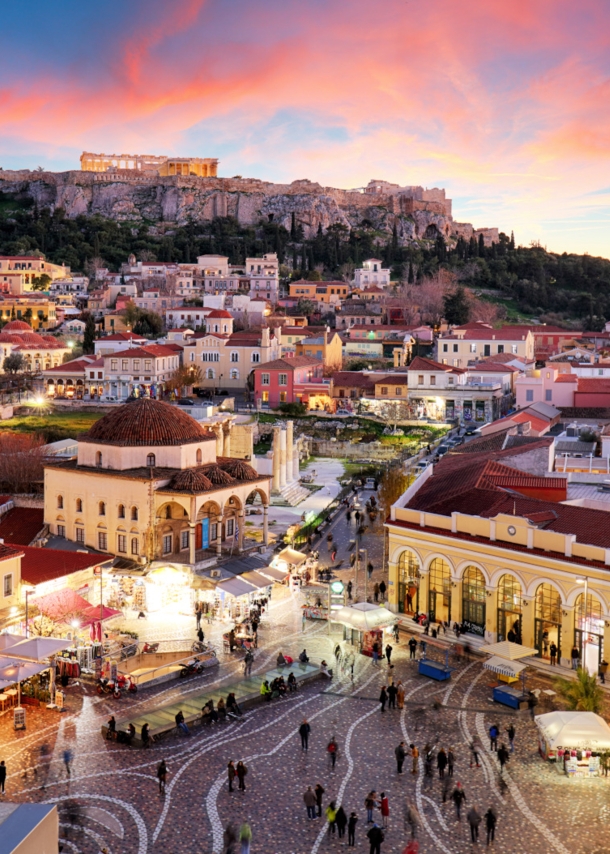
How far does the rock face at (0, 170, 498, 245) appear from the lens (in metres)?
141

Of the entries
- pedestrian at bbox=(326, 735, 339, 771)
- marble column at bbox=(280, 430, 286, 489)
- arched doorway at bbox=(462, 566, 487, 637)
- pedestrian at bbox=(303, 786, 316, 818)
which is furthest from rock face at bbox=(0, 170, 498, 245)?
pedestrian at bbox=(303, 786, 316, 818)

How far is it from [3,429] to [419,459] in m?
29.0

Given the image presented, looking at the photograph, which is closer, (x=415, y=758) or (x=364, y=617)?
(x=415, y=758)

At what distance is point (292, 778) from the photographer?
62.9 ft

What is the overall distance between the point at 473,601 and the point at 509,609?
1299 mm

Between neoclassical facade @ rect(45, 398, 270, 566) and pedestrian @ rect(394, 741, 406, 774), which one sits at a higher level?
neoclassical facade @ rect(45, 398, 270, 566)

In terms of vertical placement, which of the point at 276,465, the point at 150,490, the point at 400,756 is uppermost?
the point at 150,490

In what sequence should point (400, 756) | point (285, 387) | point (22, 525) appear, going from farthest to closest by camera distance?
point (285, 387) → point (22, 525) → point (400, 756)

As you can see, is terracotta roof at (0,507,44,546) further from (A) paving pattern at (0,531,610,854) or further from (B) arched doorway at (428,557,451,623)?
(B) arched doorway at (428,557,451,623)

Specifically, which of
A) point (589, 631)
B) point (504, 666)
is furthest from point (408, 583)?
point (589, 631)

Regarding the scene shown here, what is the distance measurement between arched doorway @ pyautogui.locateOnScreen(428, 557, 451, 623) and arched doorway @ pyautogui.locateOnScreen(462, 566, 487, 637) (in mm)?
593

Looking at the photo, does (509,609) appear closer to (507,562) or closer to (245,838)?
(507,562)

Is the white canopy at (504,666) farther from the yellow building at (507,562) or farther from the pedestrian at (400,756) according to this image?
the pedestrian at (400,756)

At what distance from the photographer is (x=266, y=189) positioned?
145750mm
